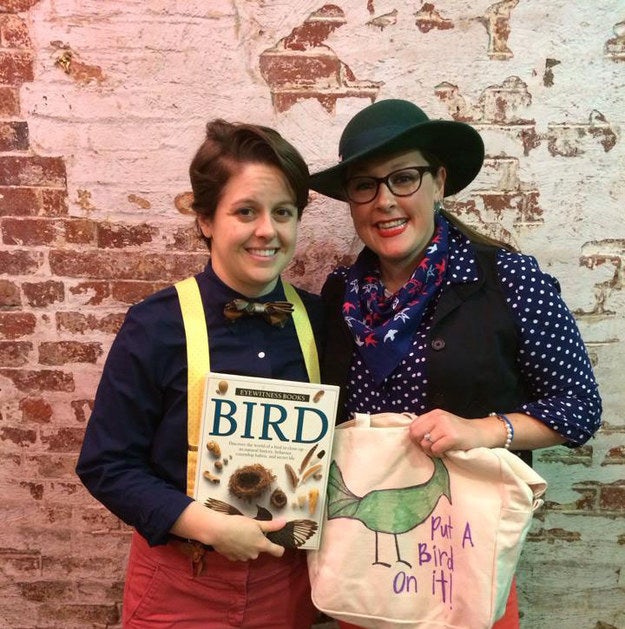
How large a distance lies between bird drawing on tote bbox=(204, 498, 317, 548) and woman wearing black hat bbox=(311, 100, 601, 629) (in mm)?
279

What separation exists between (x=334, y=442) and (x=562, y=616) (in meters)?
1.18

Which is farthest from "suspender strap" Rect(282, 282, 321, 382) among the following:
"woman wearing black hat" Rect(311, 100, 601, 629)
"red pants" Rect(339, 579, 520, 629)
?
"red pants" Rect(339, 579, 520, 629)

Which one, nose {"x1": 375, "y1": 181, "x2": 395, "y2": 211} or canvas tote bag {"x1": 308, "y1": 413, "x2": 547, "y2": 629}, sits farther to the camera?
nose {"x1": 375, "y1": 181, "x2": 395, "y2": 211}

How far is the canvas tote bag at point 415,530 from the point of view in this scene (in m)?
1.08

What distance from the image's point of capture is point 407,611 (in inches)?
44.8

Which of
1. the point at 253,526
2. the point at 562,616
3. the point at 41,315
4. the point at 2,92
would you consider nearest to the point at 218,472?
the point at 253,526

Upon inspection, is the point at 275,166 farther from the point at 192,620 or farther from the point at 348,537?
the point at 192,620

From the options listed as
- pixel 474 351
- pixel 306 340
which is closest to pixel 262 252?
pixel 306 340

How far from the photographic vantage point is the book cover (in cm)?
111

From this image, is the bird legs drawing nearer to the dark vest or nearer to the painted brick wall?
the dark vest

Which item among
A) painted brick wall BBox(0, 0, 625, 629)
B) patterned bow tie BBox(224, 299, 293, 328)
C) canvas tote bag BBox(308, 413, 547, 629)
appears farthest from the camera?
painted brick wall BBox(0, 0, 625, 629)

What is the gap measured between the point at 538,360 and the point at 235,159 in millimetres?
759

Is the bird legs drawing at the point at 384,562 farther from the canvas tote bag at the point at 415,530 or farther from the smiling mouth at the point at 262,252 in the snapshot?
the smiling mouth at the point at 262,252

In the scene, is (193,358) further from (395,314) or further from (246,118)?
(246,118)
